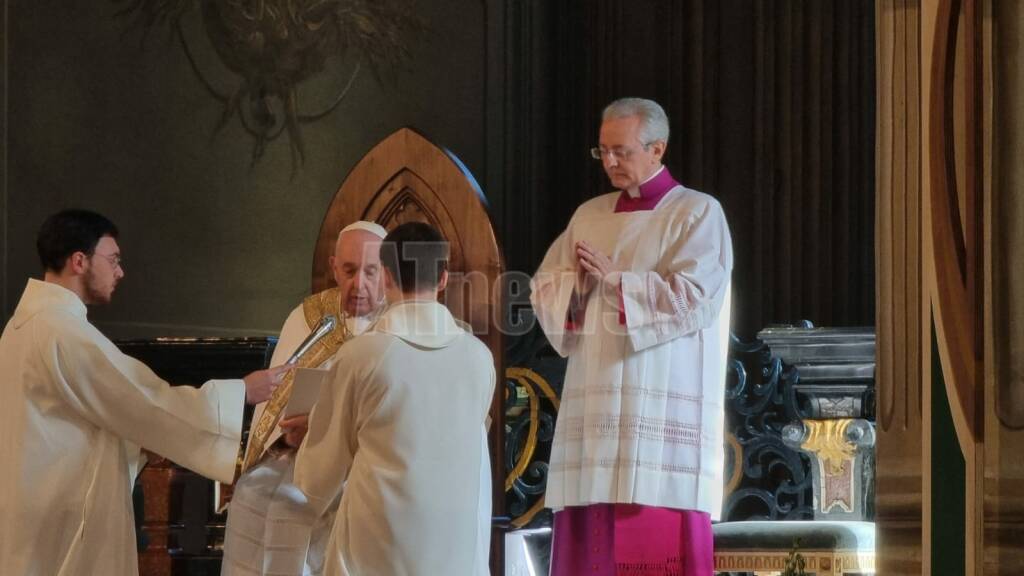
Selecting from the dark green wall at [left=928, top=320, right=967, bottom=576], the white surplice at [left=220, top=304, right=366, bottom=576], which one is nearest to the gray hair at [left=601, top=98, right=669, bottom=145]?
the white surplice at [left=220, top=304, right=366, bottom=576]

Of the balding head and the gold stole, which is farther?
the balding head

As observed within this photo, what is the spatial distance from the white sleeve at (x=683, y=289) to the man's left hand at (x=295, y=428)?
1.02m

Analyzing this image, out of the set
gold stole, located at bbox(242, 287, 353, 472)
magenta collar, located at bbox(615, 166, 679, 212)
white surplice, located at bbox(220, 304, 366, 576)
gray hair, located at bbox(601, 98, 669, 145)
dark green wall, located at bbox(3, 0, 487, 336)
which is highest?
dark green wall, located at bbox(3, 0, 487, 336)

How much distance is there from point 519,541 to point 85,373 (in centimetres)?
159

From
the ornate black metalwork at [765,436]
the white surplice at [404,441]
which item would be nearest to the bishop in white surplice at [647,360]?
the white surplice at [404,441]

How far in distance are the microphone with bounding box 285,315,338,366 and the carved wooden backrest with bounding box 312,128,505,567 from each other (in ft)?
1.39

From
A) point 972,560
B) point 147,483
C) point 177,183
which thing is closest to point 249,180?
point 177,183

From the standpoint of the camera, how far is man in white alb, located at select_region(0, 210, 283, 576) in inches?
190

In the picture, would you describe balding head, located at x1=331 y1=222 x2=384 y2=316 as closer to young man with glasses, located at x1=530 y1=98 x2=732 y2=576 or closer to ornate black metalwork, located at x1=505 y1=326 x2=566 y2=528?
young man with glasses, located at x1=530 y1=98 x2=732 y2=576

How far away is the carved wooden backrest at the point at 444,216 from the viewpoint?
206 inches

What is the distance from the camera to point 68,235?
16.3 ft

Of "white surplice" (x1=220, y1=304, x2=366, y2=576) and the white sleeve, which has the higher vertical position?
the white sleeve

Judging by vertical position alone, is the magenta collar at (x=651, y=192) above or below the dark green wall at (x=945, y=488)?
above

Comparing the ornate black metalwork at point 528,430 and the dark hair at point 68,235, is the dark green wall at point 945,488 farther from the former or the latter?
the ornate black metalwork at point 528,430
